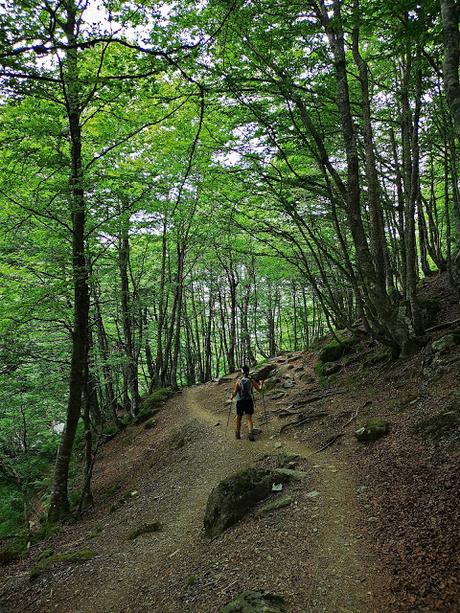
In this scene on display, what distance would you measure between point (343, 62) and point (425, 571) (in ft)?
30.7

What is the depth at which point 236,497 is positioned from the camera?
6.23 metres

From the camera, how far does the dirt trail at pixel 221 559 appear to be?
3992 millimetres

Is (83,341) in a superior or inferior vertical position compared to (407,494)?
superior

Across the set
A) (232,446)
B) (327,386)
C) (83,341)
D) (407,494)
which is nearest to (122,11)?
(83,341)

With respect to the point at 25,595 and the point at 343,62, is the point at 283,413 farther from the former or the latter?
the point at 343,62

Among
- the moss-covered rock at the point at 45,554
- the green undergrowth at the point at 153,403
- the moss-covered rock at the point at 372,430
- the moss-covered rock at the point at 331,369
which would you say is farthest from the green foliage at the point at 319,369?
the moss-covered rock at the point at 45,554

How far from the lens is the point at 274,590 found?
3984mm

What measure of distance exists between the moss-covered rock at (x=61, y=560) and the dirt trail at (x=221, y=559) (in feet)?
0.61

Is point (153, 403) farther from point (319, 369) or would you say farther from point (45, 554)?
point (45, 554)

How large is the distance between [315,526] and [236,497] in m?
1.61

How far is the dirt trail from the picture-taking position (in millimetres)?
3992

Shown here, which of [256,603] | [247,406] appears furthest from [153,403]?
[256,603]

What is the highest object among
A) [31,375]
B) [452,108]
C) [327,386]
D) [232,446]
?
[452,108]

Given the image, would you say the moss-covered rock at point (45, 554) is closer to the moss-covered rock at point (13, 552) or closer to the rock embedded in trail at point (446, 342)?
the moss-covered rock at point (13, 552)
